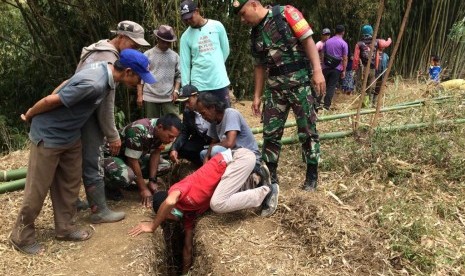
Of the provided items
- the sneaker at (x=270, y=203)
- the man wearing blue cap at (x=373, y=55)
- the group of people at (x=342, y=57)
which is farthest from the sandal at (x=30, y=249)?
the man wearing blue cap at (x=373, y=55)

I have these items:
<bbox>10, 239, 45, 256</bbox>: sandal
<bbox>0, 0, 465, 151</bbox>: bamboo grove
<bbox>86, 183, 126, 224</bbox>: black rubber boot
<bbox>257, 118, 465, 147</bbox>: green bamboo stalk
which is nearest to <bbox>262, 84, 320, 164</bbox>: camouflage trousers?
<bbox>257, 118, 465, 147</bbox>: green bamboo stalk

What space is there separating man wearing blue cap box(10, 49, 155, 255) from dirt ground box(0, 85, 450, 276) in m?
0.25

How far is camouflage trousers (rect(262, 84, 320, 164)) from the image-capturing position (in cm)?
356

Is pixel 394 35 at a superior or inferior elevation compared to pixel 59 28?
inferior

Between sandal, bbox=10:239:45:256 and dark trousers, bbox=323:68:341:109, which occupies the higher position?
sandal, bbox=10:239:45:256

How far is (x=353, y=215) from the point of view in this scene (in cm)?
331

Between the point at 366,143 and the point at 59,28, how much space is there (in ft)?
15.6

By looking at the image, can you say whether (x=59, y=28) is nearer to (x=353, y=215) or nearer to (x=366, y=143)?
(x=366, y=143)

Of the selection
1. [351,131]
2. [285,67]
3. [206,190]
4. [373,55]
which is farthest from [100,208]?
[373,55]

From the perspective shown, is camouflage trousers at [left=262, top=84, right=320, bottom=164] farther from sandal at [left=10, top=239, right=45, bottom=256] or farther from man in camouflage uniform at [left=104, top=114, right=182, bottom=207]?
sandal at [left=10, top=239, right=45, bottom=256]

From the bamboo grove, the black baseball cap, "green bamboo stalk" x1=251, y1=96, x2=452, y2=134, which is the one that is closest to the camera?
the black baseball cap

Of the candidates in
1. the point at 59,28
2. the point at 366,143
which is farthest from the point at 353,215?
the point at 59,28

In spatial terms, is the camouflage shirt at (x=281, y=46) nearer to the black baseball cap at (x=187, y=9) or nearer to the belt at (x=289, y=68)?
the belt at (x=289, y=68)

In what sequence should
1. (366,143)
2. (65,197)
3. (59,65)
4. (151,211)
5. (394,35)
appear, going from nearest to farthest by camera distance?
1. (65,197)
2. (151,211)
3. (366,143)
4. (59,65)
5. (394,35)
